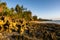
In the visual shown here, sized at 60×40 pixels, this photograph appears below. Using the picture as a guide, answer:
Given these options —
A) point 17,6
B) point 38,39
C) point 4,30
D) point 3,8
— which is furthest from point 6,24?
point 17,6

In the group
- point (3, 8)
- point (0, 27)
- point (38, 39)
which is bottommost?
point (38, 39)

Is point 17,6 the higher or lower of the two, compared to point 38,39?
higher

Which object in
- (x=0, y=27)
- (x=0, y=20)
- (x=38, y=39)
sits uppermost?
(x=0, y=20)

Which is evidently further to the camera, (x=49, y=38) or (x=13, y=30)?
(x=13, y=30)

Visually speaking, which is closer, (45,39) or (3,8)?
A: (45,39)

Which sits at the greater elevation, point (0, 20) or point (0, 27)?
point (0, 20)

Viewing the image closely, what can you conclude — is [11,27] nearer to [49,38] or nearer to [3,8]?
[49,38]

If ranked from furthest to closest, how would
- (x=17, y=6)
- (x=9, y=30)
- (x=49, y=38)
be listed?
1. (x=17, y=6)
2. (x=9, y=30)
3. (x=49, y=38)

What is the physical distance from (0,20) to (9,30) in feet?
9.11

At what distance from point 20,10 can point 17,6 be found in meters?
2.66

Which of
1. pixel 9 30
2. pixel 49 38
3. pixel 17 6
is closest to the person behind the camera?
pixel 49 38

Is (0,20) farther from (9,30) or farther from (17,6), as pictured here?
(17,6)

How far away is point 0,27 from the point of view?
21.7 m

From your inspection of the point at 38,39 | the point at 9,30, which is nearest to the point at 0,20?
the point at 9,30
